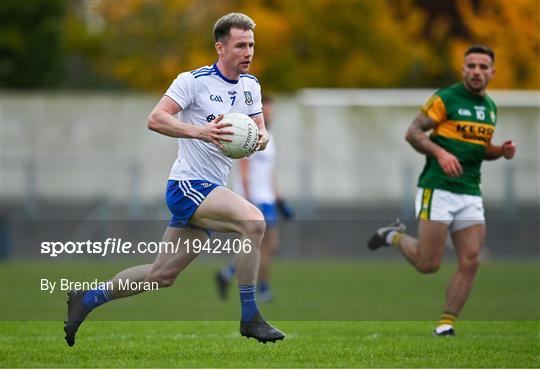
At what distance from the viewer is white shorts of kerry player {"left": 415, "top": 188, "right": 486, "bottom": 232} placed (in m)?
11.1

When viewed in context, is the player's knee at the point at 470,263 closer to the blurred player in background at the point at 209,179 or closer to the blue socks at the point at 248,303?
the blurred player in background at the point at 209,179

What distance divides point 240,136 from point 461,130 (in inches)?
118

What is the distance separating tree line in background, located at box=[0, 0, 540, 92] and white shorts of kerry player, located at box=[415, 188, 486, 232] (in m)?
12.9

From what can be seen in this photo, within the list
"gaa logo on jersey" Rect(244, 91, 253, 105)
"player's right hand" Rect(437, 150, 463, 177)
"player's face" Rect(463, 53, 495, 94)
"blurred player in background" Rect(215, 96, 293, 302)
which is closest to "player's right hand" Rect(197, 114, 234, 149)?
"gaa logo on jersey" Rect(244, 91, 253, 105)

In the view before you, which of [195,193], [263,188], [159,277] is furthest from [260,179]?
[195,193]

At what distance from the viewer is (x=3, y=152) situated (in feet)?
95.6

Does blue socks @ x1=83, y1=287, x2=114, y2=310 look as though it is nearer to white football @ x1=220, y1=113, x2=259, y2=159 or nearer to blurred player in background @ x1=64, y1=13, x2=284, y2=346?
blurred player in background @ x1=64, y1=13, x2=284, y2=346

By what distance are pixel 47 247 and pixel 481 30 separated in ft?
35.9

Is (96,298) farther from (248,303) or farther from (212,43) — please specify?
(212,43)

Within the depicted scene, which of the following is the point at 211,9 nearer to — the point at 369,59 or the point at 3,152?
the point at 369,59

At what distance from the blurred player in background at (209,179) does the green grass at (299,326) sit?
43 centimetres

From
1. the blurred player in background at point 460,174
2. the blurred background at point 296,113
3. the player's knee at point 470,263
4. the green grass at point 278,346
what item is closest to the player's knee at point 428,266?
the blurred player in background at point 460,174

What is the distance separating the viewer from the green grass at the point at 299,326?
9008 millimetres

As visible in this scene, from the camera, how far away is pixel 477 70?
437 inches
